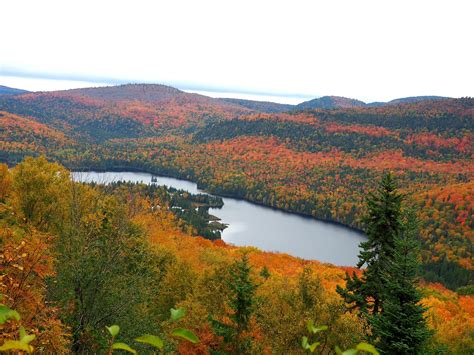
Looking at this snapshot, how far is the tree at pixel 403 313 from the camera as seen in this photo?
52.5 feet

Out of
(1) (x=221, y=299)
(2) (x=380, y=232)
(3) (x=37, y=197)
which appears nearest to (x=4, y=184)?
(3) (x=37, y=197)

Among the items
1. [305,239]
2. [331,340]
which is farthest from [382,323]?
[305,239]

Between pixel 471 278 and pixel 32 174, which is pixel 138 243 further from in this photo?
pixel 471 278

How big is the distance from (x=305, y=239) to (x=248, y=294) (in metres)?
123

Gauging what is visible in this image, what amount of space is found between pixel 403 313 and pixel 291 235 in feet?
442

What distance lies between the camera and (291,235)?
14925cm

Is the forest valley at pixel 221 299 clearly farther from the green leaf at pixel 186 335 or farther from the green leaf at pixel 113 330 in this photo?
the green leaf at pixel 186 335

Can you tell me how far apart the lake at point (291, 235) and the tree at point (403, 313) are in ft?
346

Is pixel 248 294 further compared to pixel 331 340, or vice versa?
pixel 248 294

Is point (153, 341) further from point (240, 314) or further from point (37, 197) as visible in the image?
point (37, 197)

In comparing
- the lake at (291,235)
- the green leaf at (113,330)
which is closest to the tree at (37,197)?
the green leaf at (113,330)

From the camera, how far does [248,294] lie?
24.7m

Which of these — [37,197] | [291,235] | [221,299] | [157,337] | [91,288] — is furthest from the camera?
[291,235]

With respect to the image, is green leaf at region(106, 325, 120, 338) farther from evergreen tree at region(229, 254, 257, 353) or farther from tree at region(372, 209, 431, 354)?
evergreen tree at region(229, 254, 257, 353)
